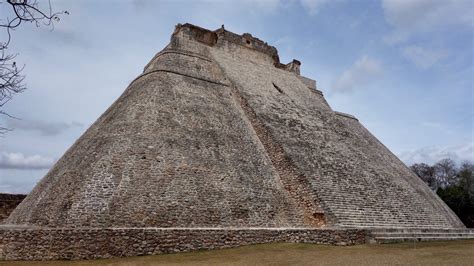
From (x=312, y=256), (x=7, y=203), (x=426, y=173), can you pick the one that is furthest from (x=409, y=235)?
(x=426, y=173)

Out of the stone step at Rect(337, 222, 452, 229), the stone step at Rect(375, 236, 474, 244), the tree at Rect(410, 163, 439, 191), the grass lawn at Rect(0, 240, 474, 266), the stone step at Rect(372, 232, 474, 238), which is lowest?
the grass lawn at Rect(0, 240, 474, 266)

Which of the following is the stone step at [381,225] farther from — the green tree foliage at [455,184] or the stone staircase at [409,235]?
the green tree foliage at [455,184]

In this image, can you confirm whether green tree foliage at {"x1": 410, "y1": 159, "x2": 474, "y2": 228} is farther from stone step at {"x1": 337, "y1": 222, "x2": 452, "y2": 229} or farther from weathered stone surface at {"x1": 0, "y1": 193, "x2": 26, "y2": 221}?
weathered stone surface at {"x1": 0, "y1": 193, "x2": 26, "y2": 221}

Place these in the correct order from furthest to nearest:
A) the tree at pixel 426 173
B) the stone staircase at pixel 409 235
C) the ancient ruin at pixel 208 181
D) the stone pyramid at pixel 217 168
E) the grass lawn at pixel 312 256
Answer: the tree at pixel 426 173
the stone staircase at pixel 409 235
the stone pyramid at pixel 217 168
the ancient ruin at pixel 208 181
the grass lawn at pixel 312 256

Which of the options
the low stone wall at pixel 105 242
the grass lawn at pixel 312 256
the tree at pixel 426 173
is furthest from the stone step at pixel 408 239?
the tree at pixel 426 173

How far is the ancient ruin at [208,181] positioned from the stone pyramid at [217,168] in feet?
0.13

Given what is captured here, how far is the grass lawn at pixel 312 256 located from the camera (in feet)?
24.2

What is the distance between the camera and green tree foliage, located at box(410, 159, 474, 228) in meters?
27.6

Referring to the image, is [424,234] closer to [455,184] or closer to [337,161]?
[337,161]

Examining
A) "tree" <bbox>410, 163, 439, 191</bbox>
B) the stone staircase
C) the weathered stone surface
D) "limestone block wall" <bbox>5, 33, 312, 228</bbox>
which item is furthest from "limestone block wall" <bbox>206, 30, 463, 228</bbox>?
"tree" <bbox>410, 163, 439, 191</bbox>

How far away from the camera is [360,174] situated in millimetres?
13766

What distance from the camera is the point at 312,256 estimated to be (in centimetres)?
824

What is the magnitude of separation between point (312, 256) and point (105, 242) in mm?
4387

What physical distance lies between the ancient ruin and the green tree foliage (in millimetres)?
13604
